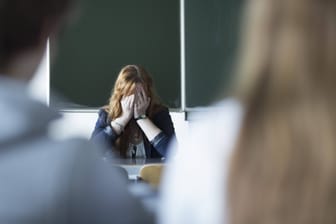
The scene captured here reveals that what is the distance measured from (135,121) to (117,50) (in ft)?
4.23

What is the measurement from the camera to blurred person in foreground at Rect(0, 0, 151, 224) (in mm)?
514

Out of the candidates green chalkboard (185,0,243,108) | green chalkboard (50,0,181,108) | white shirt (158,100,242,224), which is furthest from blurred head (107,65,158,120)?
white shirt (158,100,242,224)

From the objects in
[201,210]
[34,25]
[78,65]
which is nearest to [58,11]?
[34,25]

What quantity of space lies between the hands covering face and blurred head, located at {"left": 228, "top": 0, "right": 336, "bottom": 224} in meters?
2.42

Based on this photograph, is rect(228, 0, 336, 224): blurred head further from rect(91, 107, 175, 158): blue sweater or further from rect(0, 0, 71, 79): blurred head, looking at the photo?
rect(91, 107, 175, 158): blue sweater

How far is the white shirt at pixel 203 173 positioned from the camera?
558 millimetres

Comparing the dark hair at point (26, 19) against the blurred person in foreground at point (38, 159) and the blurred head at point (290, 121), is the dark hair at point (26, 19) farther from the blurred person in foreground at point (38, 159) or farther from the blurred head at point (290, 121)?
the blurred head at point (290, 121)

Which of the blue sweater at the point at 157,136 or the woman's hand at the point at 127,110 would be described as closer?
the blue sweater at the point at 157,136

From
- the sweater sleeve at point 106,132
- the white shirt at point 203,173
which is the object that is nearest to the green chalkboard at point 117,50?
the sweater sleeve at point 106,132

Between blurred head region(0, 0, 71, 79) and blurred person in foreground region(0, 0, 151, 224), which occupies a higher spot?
blurred head region(0, 0, 71, 79)

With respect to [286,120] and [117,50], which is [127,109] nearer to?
[117,50]

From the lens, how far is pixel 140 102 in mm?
2990

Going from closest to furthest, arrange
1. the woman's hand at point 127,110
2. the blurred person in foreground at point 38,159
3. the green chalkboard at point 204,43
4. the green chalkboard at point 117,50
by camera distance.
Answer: the blurred person in foreground at point 38,159 → the woman's hand at point 127,110 → the green chalkboard at point 204,43 → the green chalkboard at point 117,50

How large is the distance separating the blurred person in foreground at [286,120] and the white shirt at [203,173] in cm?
2
